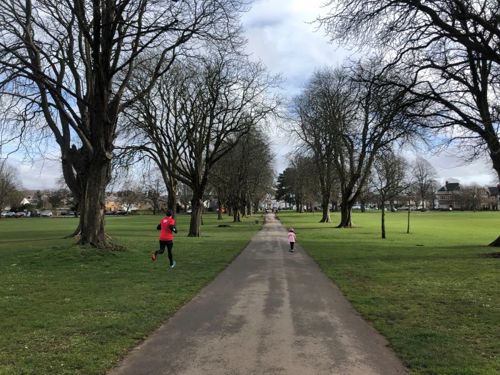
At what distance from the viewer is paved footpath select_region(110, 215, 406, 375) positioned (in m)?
5.70

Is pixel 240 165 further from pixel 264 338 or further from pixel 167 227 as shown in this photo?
pixel 264 338

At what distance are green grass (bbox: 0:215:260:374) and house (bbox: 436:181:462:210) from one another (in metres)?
153

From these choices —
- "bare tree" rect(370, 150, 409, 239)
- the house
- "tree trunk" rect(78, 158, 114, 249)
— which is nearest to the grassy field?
"tree trunk" rect(78, 158, 114, 249)

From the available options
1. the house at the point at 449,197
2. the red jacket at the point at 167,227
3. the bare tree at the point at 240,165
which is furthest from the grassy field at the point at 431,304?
the house at the point at 449,197

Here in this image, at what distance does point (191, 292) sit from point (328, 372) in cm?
597

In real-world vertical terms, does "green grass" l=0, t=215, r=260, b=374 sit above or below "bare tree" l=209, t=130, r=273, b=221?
below

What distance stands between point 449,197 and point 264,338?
180788 millimetres

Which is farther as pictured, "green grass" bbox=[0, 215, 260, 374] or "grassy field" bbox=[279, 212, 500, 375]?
"grassy field" bbox=[279, 212, 500, 375]

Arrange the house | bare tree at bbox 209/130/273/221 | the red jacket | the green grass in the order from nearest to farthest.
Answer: the green grass, the red jacket, bare tree at bbox 209/130/273/221, the house

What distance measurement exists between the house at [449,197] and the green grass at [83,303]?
501 feet

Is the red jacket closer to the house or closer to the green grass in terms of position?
the green grass

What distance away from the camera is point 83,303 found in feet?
31.8

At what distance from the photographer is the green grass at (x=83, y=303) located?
19.9 ft

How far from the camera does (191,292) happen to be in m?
11.1
